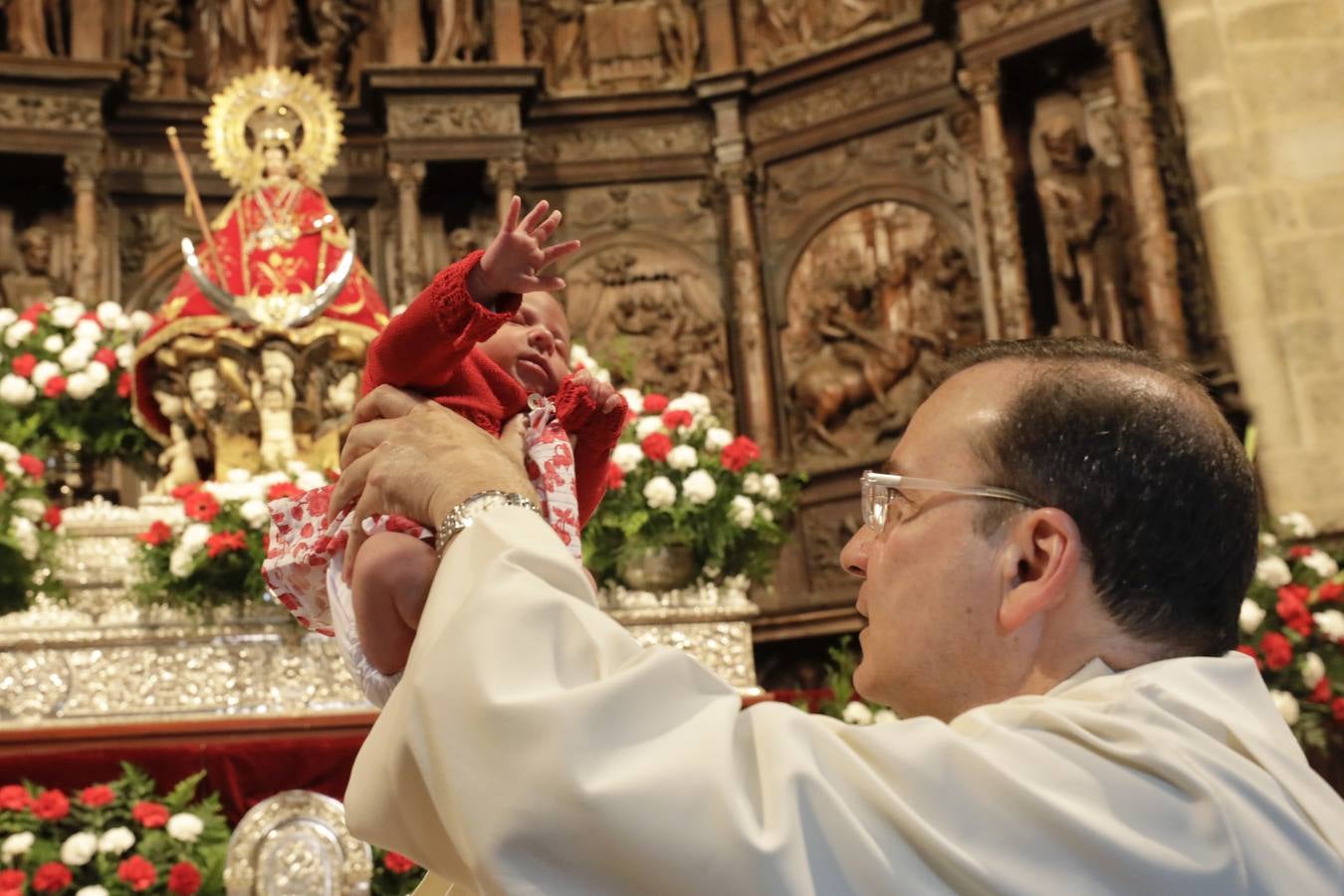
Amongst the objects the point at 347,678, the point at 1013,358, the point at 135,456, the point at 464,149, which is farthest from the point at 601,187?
the point at 1013,358

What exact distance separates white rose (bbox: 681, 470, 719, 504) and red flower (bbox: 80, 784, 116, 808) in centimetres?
215

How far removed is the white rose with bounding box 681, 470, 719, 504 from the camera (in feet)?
16.5

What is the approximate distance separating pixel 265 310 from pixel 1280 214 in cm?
471

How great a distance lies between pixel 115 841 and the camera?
3416mm

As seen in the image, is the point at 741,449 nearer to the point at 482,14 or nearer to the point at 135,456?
the point at 135,456

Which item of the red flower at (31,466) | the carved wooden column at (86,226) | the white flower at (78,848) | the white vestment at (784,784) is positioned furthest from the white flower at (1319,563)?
the carved wooden column at (86,226)

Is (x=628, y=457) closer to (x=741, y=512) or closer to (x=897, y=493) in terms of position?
(x=741, y=512)

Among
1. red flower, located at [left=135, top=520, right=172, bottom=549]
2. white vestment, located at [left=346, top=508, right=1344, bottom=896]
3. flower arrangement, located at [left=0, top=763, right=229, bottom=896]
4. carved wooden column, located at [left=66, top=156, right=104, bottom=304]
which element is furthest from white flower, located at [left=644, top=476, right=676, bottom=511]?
carved wooden column, located at [left=66, top=156, right=104, bottom=304]

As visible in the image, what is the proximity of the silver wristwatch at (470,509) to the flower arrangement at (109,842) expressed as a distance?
226cm

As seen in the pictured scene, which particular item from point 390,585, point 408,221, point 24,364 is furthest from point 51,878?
point 408,221

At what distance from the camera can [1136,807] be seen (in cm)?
118

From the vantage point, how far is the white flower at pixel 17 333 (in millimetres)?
5836

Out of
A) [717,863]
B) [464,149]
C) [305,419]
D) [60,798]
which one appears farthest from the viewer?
[464,149]

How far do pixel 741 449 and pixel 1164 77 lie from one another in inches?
172
